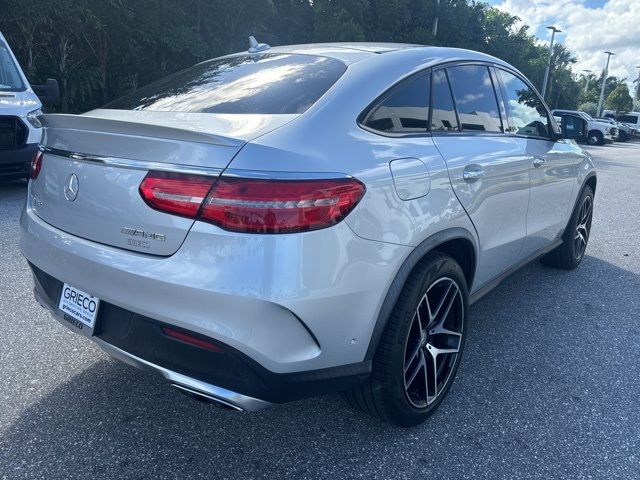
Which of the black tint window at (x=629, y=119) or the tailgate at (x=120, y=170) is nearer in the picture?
the tailgate at (x=120, y=170)

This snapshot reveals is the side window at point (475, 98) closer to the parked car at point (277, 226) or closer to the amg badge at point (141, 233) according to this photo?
the parked car at point (277, 226)

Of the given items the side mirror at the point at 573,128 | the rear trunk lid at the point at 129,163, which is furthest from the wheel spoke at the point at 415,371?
the side mirror at the point at 573,128

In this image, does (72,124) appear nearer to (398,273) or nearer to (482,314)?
(398,273)

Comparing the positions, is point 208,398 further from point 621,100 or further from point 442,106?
point 621,100

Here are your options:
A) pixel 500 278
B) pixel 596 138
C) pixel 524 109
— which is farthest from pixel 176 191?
pixel 596 138

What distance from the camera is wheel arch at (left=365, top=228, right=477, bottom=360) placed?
2.08 meters

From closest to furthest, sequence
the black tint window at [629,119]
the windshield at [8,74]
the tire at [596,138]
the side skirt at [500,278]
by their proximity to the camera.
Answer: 1. the side skirt at [500,278]
2. the windshield at [8,74]
3. the tire at [596,138]
4. the black tint window at [629,119]

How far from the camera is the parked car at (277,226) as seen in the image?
5.85 feet

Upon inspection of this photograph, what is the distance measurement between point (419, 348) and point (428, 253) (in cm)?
44

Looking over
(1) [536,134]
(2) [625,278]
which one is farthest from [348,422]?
(2) [625,278]

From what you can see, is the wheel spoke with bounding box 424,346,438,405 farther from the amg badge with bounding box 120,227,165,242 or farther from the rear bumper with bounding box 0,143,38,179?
the rear bumper with bounding box 0,143,38,179

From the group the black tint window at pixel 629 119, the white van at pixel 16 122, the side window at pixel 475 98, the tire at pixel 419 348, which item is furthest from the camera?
the black tint window at pixel 629 119

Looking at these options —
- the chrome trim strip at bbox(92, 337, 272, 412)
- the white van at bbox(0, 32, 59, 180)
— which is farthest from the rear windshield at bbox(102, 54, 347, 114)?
the white van at bbox(0, 32, 59, 180)

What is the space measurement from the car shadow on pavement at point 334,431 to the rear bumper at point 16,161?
4838mm
